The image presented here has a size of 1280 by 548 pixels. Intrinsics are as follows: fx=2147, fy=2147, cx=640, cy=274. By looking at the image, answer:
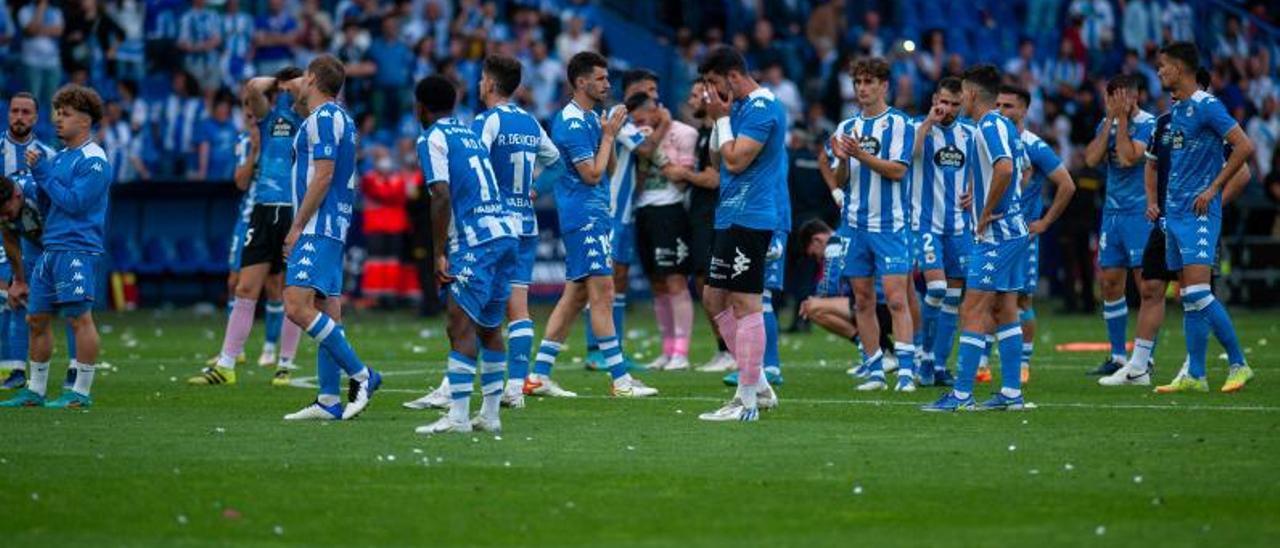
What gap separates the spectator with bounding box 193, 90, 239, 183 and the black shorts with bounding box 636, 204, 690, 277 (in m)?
13.1

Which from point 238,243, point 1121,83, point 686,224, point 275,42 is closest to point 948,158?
point 1121,83

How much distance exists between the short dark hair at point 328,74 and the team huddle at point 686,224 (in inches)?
Result: 0.8

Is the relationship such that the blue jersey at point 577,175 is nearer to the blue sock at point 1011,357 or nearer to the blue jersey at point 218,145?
the blue sock at point 1011,357

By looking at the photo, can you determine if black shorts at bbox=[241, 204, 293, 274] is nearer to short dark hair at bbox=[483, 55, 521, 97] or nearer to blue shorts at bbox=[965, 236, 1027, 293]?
short dark hair at bbox=[483, 55, 521, 97]

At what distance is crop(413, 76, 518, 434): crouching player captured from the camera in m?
12.6

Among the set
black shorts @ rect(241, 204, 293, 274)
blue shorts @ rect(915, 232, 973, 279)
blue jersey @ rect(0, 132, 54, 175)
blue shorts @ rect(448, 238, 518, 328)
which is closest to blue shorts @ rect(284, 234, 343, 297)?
blue shorts @ rect(448, 238, 518, 328)

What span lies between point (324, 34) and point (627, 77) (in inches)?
595

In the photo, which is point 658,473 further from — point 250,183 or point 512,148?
point 250,183

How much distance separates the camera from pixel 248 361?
67.5 ft

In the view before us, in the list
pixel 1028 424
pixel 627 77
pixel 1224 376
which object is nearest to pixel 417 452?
pixel 1028 424

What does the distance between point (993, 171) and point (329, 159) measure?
186 inches

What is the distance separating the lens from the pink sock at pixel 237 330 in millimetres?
17594

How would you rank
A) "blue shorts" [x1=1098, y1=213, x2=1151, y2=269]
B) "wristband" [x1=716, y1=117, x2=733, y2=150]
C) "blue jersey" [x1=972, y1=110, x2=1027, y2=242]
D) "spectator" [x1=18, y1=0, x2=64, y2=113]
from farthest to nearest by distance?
"spectator" [x1=18, y1=0, x2=64, y2=113], "blue shorts" [x1=1098, y1=213, x2=1151, y2=269], "blue jersey" [x1=972, y1=110, x2=1027, y2=242], "wristband" [x1=716, y1=117, x2=733, y2=150]

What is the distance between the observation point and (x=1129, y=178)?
17625mm
